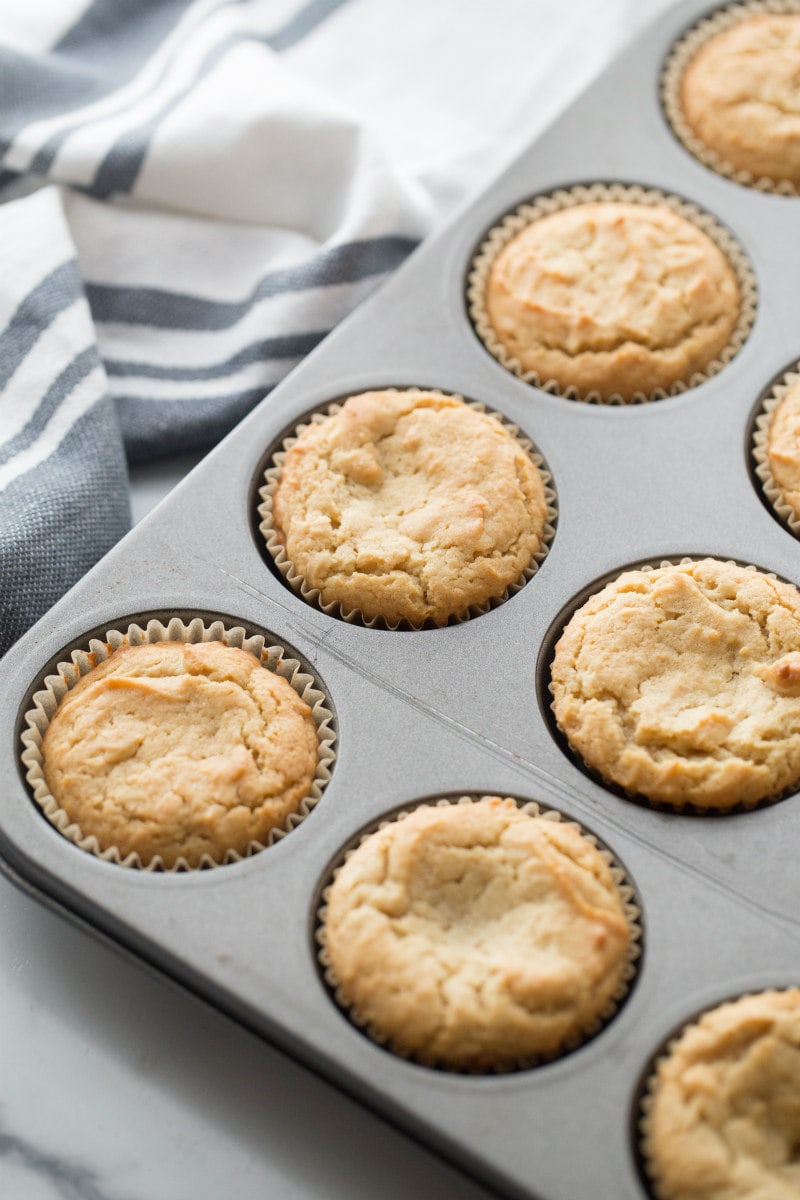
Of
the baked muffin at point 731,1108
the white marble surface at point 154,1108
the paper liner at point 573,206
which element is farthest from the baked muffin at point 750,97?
the white marble surface at point 154,1108

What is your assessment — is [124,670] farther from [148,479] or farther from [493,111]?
[493,111]

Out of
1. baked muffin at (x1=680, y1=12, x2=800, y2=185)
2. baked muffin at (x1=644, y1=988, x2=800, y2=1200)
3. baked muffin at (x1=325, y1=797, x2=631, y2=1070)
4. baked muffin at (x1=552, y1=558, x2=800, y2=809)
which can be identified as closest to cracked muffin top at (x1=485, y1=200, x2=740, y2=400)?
baked muffin at (x1=680, y1=12, x2=800, y2=185)

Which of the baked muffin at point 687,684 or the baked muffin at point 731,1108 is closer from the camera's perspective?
the baked muffin at point 731,1108

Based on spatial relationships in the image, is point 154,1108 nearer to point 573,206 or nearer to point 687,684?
point 687,684

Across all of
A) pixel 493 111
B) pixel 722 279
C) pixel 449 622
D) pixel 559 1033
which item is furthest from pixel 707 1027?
pixel 493 111

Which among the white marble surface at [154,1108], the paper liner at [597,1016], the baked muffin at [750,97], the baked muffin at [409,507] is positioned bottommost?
the white marble surface at [154,1108]

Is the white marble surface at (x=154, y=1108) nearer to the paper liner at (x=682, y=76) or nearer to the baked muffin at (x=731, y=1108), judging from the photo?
the baked muffin at (x=731, y=1108)

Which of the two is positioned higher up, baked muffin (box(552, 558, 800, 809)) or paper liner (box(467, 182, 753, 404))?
paper liner (box(467, 182, 753, 404))

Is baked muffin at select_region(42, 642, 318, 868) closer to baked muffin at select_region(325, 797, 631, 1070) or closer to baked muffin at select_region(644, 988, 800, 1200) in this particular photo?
baked muffin at select_region(325, 797, 631, 1070)
